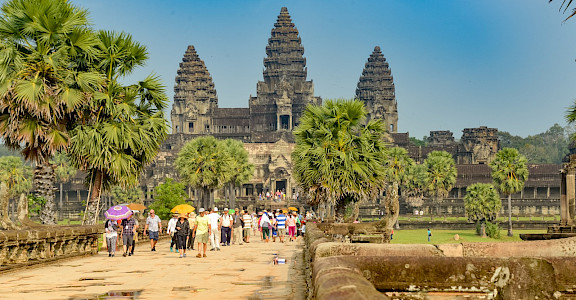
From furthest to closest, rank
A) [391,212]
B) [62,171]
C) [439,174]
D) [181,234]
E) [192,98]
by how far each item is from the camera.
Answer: [192,98], [62,171], [439,174], [391,212], [181,234]

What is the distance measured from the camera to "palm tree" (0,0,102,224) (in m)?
23.3

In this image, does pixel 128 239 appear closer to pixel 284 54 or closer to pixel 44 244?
pixel 44 244

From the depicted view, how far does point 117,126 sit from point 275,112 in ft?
484

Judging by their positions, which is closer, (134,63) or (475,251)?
(475,251)

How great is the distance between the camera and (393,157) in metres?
106

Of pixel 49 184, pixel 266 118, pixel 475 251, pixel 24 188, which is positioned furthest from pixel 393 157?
pixel 475 251

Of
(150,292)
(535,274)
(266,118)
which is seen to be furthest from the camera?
(266,118)

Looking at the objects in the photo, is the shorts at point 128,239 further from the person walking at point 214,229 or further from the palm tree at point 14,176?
the palm tree at point 14,176

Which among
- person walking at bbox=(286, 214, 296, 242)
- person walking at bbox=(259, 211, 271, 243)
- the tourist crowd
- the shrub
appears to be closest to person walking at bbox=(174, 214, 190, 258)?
the tourist crowd

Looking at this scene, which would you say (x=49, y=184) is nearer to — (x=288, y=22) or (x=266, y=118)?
(x=266, y=118)

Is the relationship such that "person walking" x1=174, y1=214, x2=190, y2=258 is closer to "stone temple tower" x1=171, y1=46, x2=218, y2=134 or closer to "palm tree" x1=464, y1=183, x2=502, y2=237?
"palm tree" x1=464, y1=183, x2=502, y2=237

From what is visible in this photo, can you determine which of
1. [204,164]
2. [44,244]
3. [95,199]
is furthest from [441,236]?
[44,244]

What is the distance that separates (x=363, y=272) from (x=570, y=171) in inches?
1132

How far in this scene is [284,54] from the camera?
183875 mm
